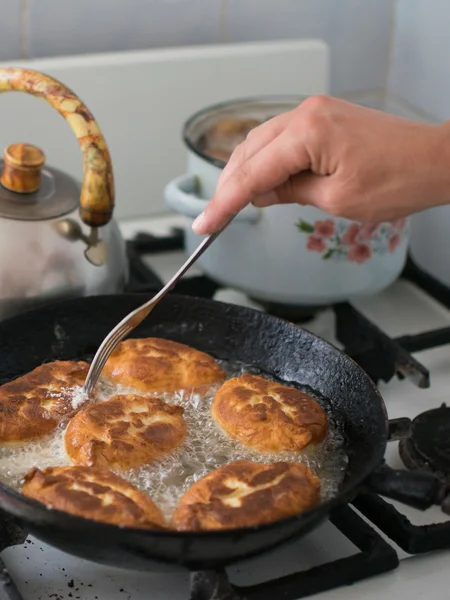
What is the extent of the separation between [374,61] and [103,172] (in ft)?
2.27

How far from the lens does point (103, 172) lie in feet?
3.28

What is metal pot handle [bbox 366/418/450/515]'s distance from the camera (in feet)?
2.32

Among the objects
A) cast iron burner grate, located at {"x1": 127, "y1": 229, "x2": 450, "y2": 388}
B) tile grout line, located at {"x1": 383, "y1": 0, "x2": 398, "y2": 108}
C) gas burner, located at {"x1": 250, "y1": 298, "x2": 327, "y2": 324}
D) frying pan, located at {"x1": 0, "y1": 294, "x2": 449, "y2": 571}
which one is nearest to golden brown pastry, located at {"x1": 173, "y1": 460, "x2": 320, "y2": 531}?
frying pan, located at {"x1": 0, "y1": 294, "x2": 449, "y2": 571}

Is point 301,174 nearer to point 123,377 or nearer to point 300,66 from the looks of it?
point 123,377

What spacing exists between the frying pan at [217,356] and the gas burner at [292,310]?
191 millimetres

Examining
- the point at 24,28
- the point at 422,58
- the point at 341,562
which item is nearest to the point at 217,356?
the point at 341,562

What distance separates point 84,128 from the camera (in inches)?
39.4

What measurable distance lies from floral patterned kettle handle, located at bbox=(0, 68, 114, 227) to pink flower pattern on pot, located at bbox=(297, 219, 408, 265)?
9.5 inches

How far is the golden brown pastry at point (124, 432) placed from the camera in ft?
2.63

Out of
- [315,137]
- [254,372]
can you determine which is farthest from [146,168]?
[315,137]

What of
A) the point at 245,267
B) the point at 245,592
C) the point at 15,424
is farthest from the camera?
the point at 245,267

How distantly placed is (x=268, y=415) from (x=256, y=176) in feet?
0.71

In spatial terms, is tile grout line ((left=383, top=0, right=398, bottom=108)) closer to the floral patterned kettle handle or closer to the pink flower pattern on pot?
the pink flower pattern on pot

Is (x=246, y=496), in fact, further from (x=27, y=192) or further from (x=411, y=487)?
(x=27, y=192)
